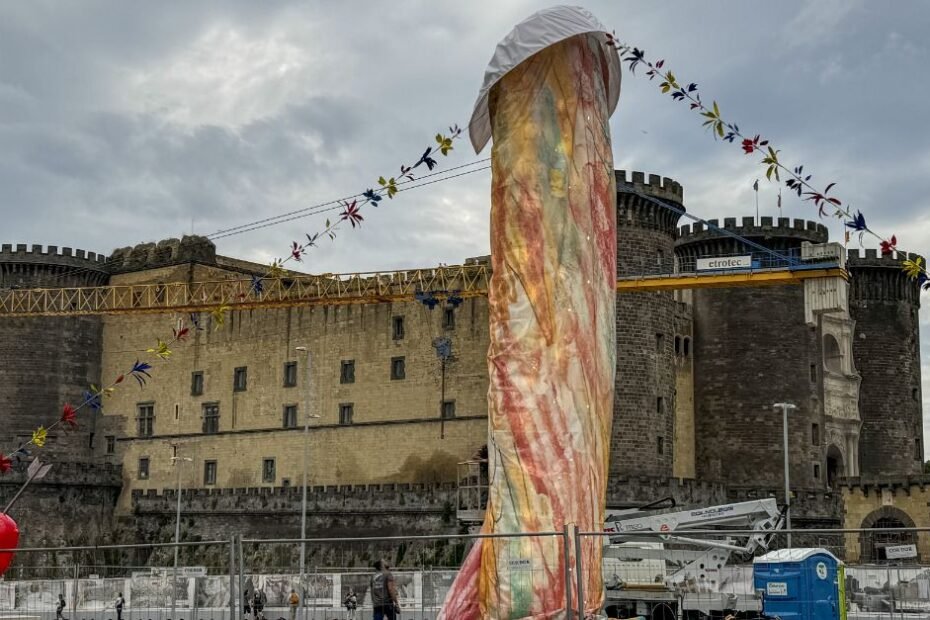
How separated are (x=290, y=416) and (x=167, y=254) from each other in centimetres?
1256

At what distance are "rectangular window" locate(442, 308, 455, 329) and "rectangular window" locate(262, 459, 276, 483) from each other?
1136cm

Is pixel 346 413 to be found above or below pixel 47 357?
below

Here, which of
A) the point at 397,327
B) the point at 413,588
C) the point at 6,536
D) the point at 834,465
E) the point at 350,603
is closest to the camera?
the point at 6,536

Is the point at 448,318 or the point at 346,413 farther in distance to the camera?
the point at 346,413

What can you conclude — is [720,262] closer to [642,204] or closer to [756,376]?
[642,204]

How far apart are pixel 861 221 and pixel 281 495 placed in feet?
156

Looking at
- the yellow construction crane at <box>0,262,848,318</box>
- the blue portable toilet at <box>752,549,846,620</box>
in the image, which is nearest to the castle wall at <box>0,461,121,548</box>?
the yellow construction crane at <box>0,262,848,318</box>

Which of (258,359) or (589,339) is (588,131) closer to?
(589,339)

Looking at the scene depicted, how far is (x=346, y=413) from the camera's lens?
60.7 metres

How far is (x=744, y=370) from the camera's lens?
62.8 m

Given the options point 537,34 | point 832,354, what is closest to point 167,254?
point 832,354

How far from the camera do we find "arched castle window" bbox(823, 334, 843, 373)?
6869 centimetres

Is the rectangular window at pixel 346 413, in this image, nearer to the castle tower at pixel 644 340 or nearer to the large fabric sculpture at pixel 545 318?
the castle tower at pixel 644 340

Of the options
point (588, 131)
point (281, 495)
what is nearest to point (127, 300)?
point (281, 495)
